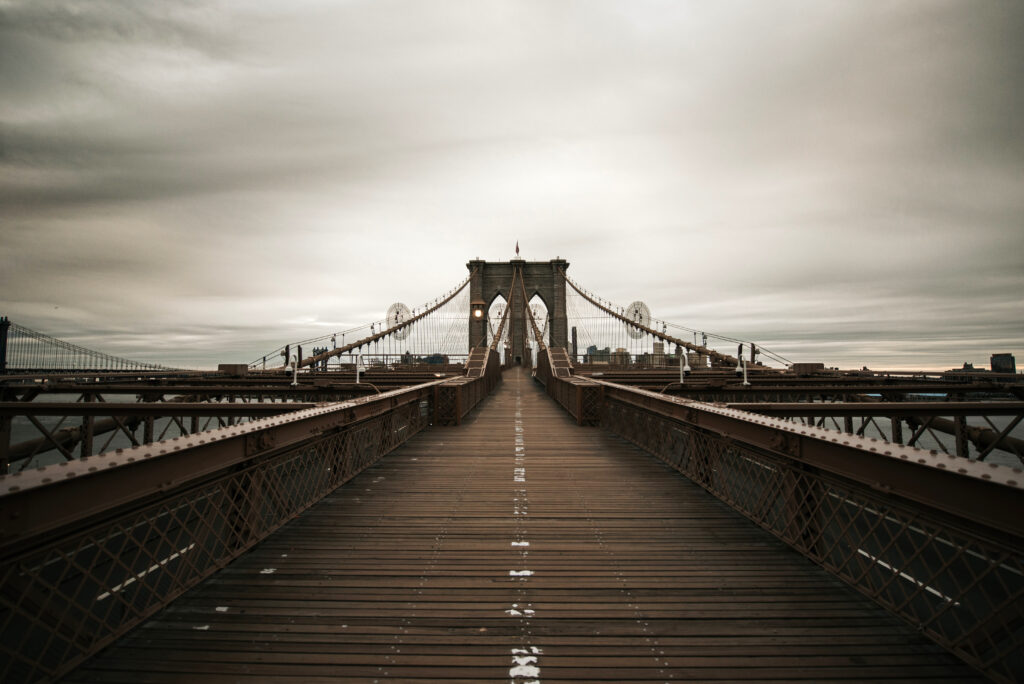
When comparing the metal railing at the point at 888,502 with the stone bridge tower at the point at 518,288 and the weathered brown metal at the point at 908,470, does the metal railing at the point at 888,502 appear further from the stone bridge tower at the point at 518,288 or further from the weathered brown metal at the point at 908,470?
the stone bridge tower at the point at 518,288

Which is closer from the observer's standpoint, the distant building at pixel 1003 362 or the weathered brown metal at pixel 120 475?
the weathered brown metal at pixel 120 475

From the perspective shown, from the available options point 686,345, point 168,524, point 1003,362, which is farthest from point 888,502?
point 1003,362

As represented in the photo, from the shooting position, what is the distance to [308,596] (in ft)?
12.2

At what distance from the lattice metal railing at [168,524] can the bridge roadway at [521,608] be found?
20 centimetres

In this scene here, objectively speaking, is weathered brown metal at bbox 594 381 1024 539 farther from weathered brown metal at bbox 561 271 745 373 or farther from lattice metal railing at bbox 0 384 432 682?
weathered brown metal at bbox 561 271 745 373

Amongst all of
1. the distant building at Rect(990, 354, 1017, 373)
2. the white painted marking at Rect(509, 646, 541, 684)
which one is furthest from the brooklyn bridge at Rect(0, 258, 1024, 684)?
the distant building at Rect(990, 354, 1017, 373)

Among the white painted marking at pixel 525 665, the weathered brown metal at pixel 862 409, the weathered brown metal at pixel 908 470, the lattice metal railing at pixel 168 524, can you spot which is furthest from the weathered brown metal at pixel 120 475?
the weathered brown metal at pixel 862 409

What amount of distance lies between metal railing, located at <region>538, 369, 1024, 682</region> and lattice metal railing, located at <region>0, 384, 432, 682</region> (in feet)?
15.5

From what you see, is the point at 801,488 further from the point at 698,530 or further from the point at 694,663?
the point at 694,663

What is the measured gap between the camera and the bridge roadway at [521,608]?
9.64ft

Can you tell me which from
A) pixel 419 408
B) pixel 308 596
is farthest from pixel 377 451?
pixel 308 596

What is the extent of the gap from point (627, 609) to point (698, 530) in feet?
6.49

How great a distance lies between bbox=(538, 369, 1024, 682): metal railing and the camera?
2.66 metres

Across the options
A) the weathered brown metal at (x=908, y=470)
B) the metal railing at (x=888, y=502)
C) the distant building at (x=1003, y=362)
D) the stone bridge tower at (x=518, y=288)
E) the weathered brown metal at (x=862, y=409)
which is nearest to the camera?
the weathered brown metal at (x=908, y=470)
